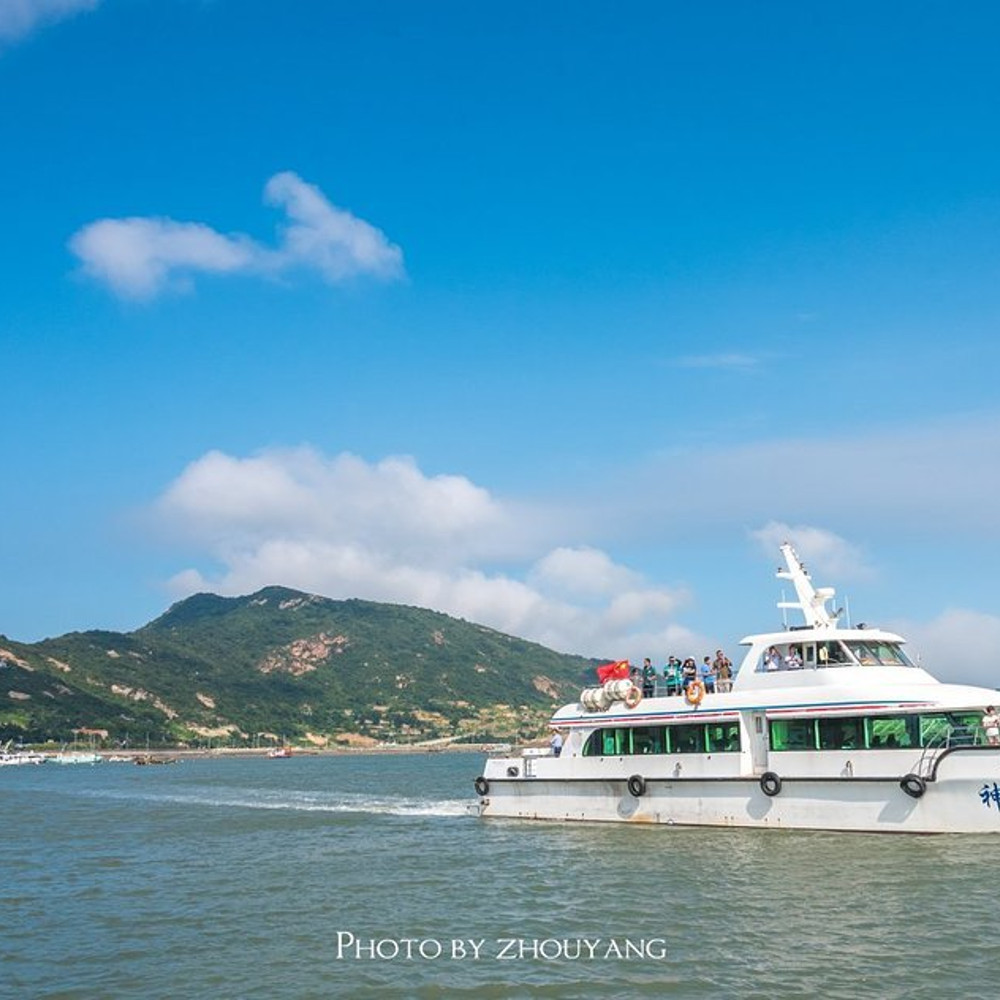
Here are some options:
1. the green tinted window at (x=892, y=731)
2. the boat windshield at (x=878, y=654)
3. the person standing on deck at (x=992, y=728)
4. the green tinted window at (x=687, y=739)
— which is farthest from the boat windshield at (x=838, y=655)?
the person standing on deck at (x=992, y=728)

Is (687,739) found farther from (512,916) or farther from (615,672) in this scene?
(512,916)

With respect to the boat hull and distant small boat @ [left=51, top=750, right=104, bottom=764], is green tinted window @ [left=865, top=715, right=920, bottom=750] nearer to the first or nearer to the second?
the boat hull

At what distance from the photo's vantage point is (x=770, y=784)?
28.8 meters

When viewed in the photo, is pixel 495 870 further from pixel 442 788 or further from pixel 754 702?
pixel 442 788

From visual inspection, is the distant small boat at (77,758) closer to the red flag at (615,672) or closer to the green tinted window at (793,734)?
the red flag at (615,672)

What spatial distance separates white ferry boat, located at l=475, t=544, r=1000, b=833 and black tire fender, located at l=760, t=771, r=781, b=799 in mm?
29

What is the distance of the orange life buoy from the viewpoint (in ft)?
103

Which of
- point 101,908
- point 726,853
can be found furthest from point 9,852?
point 726,853

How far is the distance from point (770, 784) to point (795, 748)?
124 cm

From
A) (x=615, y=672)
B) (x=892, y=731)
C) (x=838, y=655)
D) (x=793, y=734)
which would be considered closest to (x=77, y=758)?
(x=615, y=672)

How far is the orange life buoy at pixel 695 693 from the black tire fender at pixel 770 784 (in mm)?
3074

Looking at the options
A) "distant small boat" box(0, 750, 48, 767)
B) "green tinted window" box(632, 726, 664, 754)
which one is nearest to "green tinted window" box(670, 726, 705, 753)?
"green tinted window" box(632, 726, 664, 754)

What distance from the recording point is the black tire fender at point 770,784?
28750mm

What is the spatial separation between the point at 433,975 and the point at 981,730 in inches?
629
